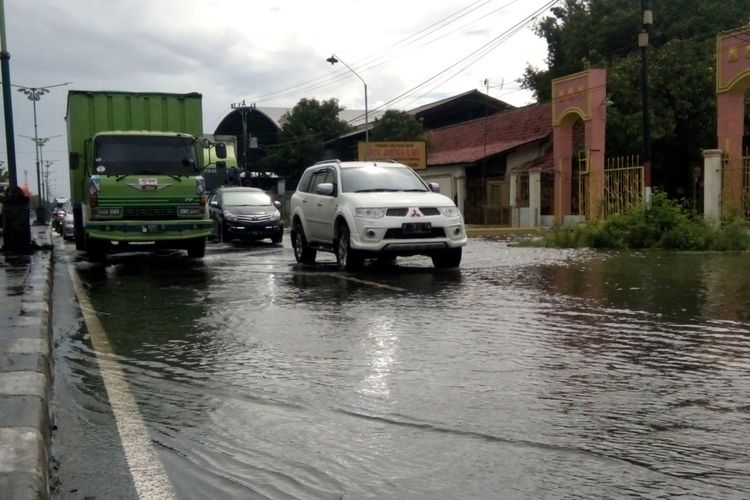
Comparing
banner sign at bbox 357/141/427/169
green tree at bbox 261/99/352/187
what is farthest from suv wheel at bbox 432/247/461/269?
green tree at bbox 261/99/352/187

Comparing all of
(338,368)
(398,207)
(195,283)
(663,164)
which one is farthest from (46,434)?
(663,164)

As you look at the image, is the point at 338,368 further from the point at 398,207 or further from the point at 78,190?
the point at 78,190

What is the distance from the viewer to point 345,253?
41.7ft

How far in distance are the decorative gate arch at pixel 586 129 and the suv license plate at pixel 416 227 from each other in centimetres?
1186

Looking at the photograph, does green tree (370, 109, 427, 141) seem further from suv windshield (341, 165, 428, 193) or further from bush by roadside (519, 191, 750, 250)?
suv windshield (341, 165, 428, 193)

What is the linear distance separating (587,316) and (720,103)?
16.7 m

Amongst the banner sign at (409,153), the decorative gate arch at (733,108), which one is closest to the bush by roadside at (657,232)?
the decorative gate arch at (733,108)

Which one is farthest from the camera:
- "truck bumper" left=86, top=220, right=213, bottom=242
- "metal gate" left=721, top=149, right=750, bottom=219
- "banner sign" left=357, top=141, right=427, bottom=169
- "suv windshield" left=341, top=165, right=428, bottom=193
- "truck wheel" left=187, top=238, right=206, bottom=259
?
"banner sign" left=357, top=141, right=427, bottom=169

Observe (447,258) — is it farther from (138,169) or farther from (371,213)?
(138,169)

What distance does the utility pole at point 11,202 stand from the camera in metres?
16.3

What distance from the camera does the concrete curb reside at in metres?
3.27

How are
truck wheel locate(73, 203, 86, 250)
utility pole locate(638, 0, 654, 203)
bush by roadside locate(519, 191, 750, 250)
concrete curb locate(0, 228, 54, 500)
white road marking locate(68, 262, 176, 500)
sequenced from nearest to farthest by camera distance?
concrete curb locate(0, 228, 54, 500), white road marking locate(68, 262, 176, 500), bush by roadside locate(519, 191, 750, 250), truck wheel locate(73, 203, 86, 250), utility pole locate(638, 0, 654, 203)

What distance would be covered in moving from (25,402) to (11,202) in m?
13.3

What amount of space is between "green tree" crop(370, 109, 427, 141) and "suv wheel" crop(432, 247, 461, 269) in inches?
1231
